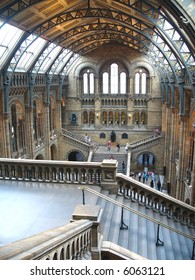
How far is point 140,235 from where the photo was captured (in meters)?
7.95

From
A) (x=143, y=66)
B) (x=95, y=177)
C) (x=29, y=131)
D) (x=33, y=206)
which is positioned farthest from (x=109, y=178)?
(x=143, y=66)

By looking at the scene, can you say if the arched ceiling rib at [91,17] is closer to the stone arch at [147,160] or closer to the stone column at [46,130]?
the stone column at [46,130]

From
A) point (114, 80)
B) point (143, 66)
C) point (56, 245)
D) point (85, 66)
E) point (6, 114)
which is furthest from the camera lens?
point (114, 80)

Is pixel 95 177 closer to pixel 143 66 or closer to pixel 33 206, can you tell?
pixel 33 206

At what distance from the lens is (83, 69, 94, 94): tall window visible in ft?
120

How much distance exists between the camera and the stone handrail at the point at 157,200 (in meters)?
9.38

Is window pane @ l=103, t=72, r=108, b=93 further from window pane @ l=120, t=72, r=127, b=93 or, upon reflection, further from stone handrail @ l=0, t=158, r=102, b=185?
stone handrail @ l=0, t=158, r=102, b=185

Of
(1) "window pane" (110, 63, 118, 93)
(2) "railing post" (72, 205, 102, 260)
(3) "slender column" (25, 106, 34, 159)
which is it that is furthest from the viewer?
(1) "window pane" (110, 63, 118, 93)

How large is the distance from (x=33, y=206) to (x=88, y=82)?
99.4ft

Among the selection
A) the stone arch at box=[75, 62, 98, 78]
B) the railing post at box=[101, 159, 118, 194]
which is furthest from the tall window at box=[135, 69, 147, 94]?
the railing post at box=[101, 159, 118, 194]

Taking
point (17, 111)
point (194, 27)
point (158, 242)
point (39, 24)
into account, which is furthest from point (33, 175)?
point (17, 111)

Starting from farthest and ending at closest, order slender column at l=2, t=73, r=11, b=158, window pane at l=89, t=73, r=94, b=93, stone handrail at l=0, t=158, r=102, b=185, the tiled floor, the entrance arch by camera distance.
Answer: the entrance arch
window pane at l=89, t=73, r=94, b=93
slender column at l=2, t=73, r=11, b=158
stone handrail at l=0, t=158, r=102, b=185
the tiled floor

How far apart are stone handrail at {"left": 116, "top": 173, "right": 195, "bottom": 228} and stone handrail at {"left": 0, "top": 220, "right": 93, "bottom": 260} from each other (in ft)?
12.7

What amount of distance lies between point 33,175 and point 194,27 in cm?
655
